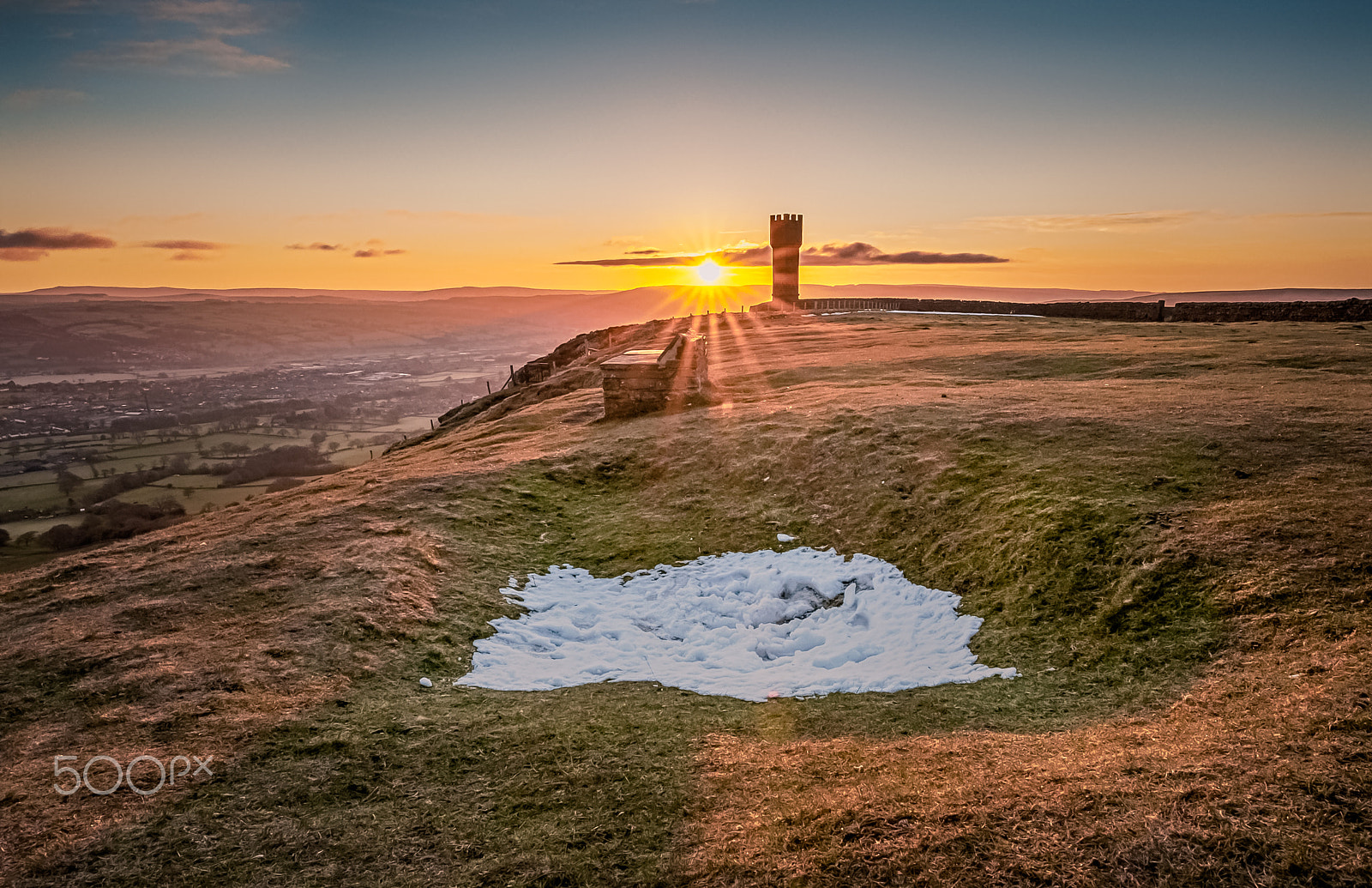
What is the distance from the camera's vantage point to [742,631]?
10289mm

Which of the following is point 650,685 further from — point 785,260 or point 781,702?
point 785,260

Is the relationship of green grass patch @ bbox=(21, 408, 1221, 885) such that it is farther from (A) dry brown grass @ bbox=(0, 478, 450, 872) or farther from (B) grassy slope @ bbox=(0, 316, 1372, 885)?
(A) dry brown grass @ bbox=(0, 478, 450, 872)

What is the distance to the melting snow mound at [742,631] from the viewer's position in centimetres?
867

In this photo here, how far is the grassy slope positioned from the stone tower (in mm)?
59122

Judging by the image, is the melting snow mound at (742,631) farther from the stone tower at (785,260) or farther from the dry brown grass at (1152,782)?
the stone tower at (785,260)

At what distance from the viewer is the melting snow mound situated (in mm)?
8672

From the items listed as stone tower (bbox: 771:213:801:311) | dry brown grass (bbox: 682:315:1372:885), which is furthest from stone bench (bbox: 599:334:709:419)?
stone tower (bbox: 771:213:801:311)

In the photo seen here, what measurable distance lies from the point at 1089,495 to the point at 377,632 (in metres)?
10.9

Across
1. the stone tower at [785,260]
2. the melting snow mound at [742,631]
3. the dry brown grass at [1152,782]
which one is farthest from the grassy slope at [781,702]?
the stone tower at [785,260]

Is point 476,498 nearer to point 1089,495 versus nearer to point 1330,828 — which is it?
point 1089,495

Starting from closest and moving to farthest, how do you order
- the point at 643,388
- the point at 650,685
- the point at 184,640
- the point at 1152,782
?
the point at 1152,782, the point at 650,685, the point at 184,640, the point at 643,388

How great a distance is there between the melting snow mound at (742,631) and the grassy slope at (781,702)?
19.3 inches

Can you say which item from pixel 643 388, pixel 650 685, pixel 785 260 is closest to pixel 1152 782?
pixel 650 685

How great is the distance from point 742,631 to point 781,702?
8.42 feet
